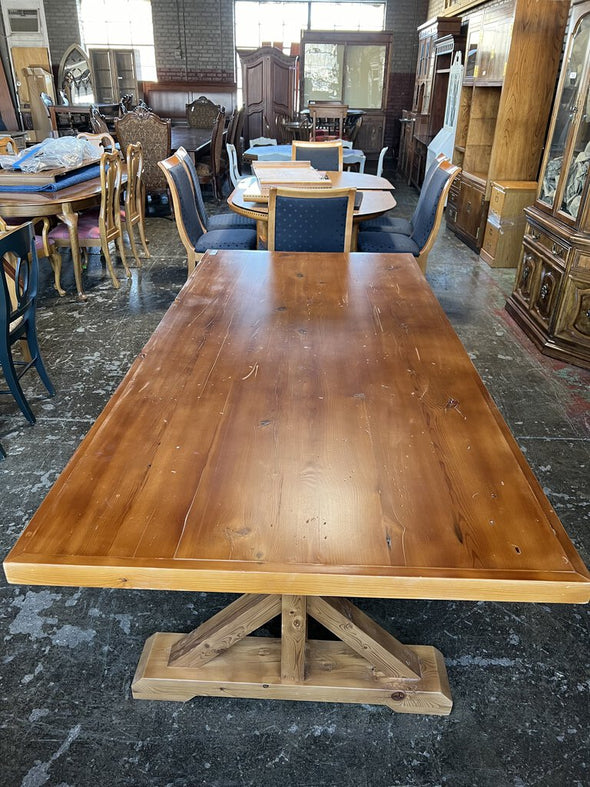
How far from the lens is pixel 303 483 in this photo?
39.6 inches

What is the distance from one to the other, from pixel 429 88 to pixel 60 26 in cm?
684

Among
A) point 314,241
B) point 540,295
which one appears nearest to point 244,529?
point 314,241

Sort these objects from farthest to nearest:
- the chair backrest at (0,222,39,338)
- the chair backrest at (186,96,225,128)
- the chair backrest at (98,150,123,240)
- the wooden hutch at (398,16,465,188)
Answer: the chair backrest at (186,96,225,128) → the wooden hutch at (398,16,465,188) → the chair backrest at (98,150,123,240) → the chair backrest at (0,222,39,338)

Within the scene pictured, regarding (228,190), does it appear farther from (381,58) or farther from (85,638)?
(85,638)

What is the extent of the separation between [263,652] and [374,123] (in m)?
9.81

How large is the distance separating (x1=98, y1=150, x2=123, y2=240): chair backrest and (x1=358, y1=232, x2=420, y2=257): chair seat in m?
1.65

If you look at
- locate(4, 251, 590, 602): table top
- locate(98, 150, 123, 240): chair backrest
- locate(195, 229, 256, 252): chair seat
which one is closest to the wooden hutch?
locate(195, 229, 256, 252): chair seat

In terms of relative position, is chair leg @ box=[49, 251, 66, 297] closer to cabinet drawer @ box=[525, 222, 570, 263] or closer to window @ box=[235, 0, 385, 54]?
cabinet drawer @ box=[525, 222, 570, 263]

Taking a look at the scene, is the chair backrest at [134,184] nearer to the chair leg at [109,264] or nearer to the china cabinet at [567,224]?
the chair leg at [109,264]

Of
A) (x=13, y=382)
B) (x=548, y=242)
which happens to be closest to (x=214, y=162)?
(x=548, y=242)

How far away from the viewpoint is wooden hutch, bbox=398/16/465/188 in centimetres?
620

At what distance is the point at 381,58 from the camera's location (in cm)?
935

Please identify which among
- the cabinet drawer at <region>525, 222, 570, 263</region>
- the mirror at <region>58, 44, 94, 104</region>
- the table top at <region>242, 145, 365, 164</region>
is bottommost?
the cabinet drawer at <region>525, 222, 570, 263</region>

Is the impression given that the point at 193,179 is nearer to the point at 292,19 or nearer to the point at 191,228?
the point at 191,228
